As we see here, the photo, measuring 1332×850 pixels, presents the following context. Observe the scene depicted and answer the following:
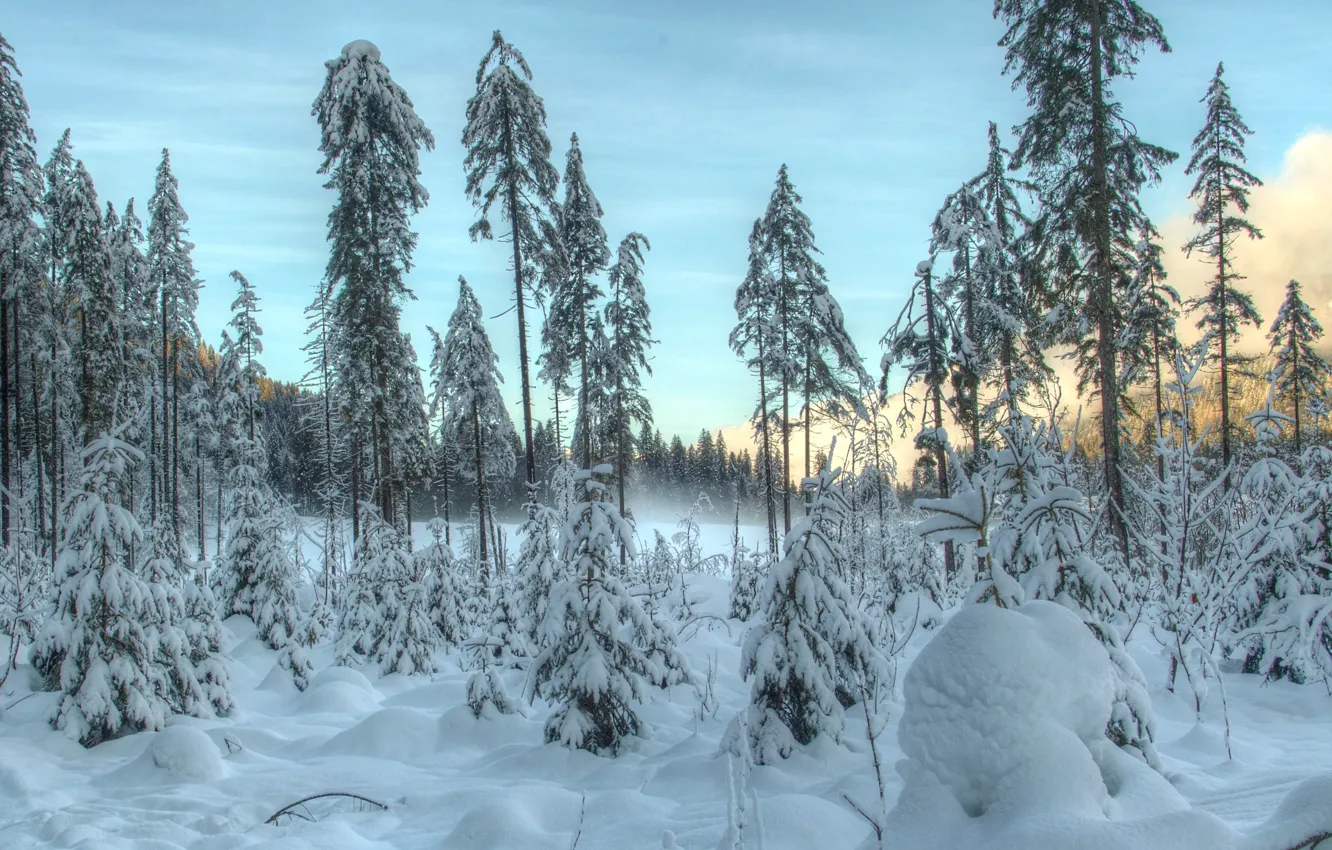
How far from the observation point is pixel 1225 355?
22297 mm

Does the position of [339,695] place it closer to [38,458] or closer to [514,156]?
[514,156]

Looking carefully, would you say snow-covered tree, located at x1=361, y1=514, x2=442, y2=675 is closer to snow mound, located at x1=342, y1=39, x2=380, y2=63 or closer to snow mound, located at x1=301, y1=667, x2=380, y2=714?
snow mound, located at x1=301, y1=667, x2=380, y2=714

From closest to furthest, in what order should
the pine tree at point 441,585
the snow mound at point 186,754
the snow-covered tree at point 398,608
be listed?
the snow mound at point 186,754
the snow-covered tree at point 398,608
the pine tree at point 441,585

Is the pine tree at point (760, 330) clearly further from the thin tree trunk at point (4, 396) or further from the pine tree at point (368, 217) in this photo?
the thin tree trunk at point (4, 396)

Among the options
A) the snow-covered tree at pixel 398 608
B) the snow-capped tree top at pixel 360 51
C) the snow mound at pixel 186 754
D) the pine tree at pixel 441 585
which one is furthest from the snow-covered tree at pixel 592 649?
the snow-capped tree top at pixel 360 51

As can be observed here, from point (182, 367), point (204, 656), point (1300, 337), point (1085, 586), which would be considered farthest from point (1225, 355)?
point (182, 367)

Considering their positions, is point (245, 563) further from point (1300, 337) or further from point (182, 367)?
point (1300, 337)

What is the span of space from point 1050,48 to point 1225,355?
51.0ft

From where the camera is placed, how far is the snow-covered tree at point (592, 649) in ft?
22.5

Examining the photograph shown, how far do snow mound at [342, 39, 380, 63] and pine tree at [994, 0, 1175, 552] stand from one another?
14471 millimetres

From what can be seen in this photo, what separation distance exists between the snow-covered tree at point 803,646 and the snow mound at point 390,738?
3.77m

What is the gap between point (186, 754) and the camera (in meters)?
6.73

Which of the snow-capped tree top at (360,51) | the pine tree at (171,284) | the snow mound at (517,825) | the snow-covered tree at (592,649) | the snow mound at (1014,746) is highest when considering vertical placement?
the snow-capped tree top at (360,51)

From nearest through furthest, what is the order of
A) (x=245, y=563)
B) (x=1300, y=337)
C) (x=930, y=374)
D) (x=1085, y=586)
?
(x=1085, y=586) → (x=245, y=563) → (x=930, y=374) → (x=1300, y=337)
